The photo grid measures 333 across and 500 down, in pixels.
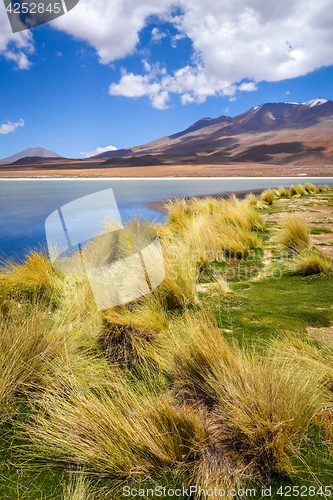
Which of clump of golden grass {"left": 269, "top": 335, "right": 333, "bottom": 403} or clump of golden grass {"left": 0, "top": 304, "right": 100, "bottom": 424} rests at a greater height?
clump of golden grass {"left": 0, "top": 304, "right": 100, "bottom": 424}

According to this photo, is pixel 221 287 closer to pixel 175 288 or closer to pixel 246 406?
pixel 175 288

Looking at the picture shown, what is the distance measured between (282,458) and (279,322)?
4.23ft

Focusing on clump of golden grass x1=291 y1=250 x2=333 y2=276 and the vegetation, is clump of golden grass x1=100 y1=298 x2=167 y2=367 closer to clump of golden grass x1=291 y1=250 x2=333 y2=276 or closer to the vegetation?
the vegetation

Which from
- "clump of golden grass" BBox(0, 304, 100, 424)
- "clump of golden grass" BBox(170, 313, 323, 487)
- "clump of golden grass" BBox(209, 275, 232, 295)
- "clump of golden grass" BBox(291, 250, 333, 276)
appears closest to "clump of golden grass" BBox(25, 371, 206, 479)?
"clump of golden grass" BBox(170, 313, 323, 487)

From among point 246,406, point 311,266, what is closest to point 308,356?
point 246,406

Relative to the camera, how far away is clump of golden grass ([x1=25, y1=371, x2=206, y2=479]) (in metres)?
1.27

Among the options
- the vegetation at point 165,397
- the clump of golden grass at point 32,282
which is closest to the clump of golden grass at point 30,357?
the vegetation at point 165,397

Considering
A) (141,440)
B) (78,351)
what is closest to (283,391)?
(141,440)

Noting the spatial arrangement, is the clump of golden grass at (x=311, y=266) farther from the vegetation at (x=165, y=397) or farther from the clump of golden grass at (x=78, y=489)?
the clump of golden grass at (x=78, y=489)

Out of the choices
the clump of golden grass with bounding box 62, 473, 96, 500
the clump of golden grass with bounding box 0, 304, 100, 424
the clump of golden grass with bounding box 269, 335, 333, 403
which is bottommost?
the clump of golden grass with bounding box 62, 473, 96, 500

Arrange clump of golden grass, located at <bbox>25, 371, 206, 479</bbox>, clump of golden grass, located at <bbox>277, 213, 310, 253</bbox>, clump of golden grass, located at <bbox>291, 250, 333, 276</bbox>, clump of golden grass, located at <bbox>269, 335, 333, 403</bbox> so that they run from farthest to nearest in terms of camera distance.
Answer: clump of golden grass, located at <bbox>277, 213, 310, 253</bbox>, clump of golden grass, located at <bbox>291, 250, 333, 276</bbox>, clump of golden grass, located at <bbox>269, 335, 333, 403</bbox>, clump of golden grass, located at <bbox>25, 371, 206, 479</bbox>

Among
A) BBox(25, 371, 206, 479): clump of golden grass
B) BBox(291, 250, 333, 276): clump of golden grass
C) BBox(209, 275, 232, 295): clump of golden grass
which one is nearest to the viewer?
BBox(25, 371, 206, 479): clump of golden grass

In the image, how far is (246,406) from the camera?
4.44 feet

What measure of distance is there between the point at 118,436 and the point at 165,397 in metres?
0.36
